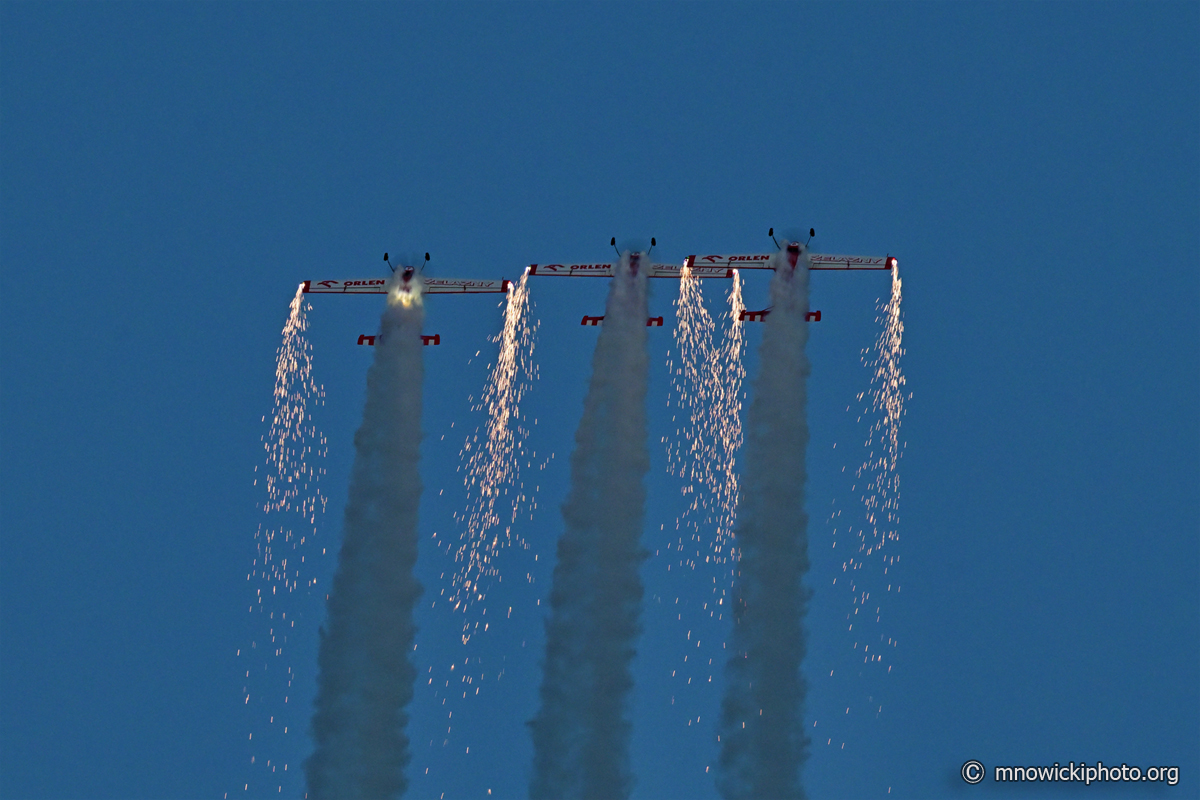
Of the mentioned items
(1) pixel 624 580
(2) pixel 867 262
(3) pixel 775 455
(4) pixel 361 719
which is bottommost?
(4) pixel 361 719

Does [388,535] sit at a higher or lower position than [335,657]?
higher

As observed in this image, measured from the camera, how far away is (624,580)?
8506 centimetres

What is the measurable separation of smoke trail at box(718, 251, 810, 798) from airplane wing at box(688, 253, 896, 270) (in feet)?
8.06

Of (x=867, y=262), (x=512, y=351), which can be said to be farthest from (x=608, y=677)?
(x=867, y=262)

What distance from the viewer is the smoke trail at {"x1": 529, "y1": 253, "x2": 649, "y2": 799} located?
3268 inches

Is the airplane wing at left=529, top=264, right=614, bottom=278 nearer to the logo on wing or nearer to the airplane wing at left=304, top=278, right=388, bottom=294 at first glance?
the logo on wing

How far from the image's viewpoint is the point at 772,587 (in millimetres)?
84125

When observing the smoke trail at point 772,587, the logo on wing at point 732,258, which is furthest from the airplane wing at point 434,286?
the smoke trail at point 772,587

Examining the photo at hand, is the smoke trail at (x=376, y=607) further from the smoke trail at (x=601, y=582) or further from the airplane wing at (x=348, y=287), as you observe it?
the smoke trail at (x=601, y=582)

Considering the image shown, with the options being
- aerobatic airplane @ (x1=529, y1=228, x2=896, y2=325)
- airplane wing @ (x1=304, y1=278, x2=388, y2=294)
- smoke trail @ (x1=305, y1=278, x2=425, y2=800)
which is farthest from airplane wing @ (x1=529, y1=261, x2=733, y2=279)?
airplane wing @ (x1=304, y1=278, x2=388, y2=294)

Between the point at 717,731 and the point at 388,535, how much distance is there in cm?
1681

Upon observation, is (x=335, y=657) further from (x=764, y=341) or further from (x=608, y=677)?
(x=764, y=341)

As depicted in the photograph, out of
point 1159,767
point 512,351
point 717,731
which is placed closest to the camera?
point 717,731

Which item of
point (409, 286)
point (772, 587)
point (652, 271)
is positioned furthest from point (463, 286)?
point (772, 587)
